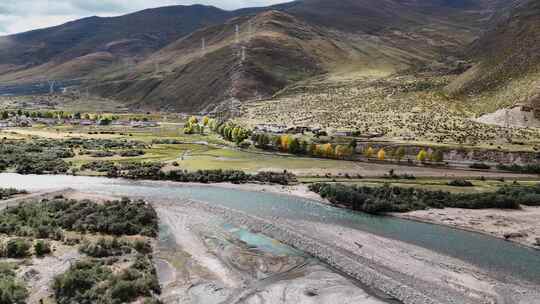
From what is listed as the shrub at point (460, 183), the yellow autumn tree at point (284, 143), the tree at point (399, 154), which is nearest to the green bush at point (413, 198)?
the shrub at point (460, 183)

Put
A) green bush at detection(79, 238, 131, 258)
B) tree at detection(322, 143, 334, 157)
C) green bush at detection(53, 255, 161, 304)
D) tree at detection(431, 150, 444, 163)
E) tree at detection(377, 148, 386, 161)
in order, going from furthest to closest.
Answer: tree at detection(322, 143, 334, 157)
tree at detection(377, 148, 386, 161)
tree at detection(431, 150, 444, 163)
green bush at detection(79, 238, 131, 258)
green bush at detection(53, 255, 161, 304)

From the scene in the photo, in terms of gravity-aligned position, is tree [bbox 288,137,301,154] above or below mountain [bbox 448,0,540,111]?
below

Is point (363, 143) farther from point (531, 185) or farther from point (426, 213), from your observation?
point (426, 213)

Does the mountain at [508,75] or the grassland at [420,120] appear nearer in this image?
the grassland at [420,120]

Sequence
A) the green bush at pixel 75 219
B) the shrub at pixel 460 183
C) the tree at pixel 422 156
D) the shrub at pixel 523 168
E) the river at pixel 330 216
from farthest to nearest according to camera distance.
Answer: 1. the tree at pixel 422 156
2. the shrub at pixel 523 168
3. the shrub at pixel 460 183
4. the green bush at pixel 75 219
5. the river at pixel 330 216

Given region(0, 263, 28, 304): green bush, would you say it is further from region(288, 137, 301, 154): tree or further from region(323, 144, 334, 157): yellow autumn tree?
region(288, 137, 301, 154): tree

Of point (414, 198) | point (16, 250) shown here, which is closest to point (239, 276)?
point (16, 250)

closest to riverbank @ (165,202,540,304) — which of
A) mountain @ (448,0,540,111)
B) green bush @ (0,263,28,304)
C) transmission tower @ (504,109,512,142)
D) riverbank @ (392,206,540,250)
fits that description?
riverbank @ (392,206,540,250)

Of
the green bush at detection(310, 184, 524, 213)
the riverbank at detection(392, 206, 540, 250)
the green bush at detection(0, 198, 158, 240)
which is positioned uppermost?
the green bush at detection(310, 184, 524, 213)

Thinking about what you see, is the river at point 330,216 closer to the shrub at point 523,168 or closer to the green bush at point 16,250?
the green bush at point 16,250
